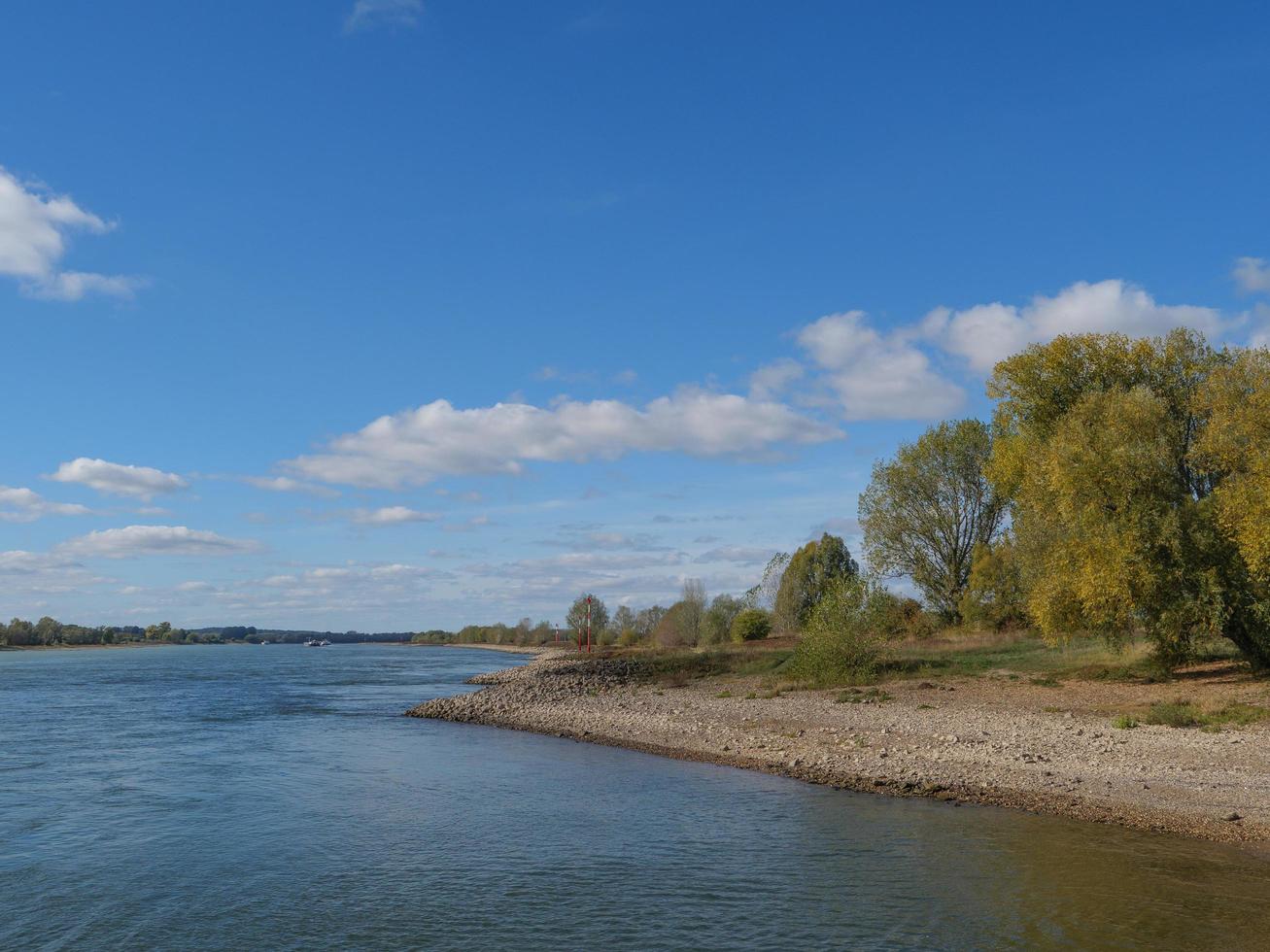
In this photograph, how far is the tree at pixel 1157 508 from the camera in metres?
30.1

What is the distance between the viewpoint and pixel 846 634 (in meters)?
42.0

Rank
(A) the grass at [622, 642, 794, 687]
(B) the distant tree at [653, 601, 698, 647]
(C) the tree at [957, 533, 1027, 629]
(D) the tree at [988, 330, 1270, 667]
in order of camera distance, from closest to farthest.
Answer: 1. (D) the tree at [988, 330, 1270, 667]
2. (A) the grass at [622, 642, 794, 687]
3. (C) the tree at [957, 533, 1027, 629]
4. (B) the distant tree at [653, 601, 698, 647]

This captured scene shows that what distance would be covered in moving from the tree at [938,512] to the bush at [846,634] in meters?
22.0

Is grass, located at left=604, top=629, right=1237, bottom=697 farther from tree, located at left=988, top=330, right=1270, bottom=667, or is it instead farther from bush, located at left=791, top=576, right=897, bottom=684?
tree, located at left=988, top=330, right=1270, bottom=667

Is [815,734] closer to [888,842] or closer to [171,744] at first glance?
[888,842]

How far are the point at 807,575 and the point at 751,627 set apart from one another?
25.8 ft

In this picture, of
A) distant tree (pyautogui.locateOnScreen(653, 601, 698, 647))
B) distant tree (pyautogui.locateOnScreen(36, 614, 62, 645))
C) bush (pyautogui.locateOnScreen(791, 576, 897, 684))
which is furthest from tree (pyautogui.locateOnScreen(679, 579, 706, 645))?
distant tree (pyautogui.locateOnScreen(36, 614, 62, 645))

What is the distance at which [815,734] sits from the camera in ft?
96.6

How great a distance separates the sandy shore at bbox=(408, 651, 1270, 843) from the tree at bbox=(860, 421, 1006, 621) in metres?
25.3

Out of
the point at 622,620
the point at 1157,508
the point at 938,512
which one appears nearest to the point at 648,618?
the point at 622,620

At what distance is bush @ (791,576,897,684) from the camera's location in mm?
42000

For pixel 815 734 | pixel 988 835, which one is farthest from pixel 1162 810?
pixel 815 734

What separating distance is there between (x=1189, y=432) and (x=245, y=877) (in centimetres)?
3425

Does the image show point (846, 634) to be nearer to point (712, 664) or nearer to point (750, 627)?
point (712, 664)
